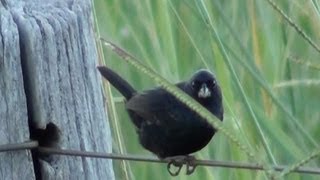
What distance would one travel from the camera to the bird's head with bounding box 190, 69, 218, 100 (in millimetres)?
2619

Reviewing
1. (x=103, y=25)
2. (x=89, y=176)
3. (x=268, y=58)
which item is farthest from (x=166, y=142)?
(x=89, y=176)

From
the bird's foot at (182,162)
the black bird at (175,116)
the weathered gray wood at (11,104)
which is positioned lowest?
the bird's foot at (182,162)

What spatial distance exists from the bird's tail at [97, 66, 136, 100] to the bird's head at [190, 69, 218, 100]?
0.22 m

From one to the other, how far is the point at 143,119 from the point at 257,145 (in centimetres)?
37

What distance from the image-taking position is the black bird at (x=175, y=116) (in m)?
2.55

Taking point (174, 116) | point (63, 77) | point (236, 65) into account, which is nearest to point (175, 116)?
point (174, 116)

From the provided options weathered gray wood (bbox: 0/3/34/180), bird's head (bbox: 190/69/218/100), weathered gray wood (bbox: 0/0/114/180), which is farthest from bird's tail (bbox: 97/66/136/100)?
weathered gray wood (bbox: 0/3/34/180)

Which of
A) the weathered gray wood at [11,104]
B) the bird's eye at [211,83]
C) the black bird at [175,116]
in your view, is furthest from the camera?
the bird's eye at [211,83]

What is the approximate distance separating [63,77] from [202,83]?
3.33ft

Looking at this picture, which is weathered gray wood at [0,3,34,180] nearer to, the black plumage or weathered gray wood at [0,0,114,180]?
weathered gray wood at [0,0,114,180]

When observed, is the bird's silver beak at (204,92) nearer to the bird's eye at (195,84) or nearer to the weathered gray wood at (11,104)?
the bird's eye at (195,84)

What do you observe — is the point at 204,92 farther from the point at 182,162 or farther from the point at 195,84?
the point at 182,162

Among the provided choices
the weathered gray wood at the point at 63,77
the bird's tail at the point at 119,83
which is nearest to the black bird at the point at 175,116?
the bird's tail at the point at 119,83

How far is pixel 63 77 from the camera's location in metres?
1.67
